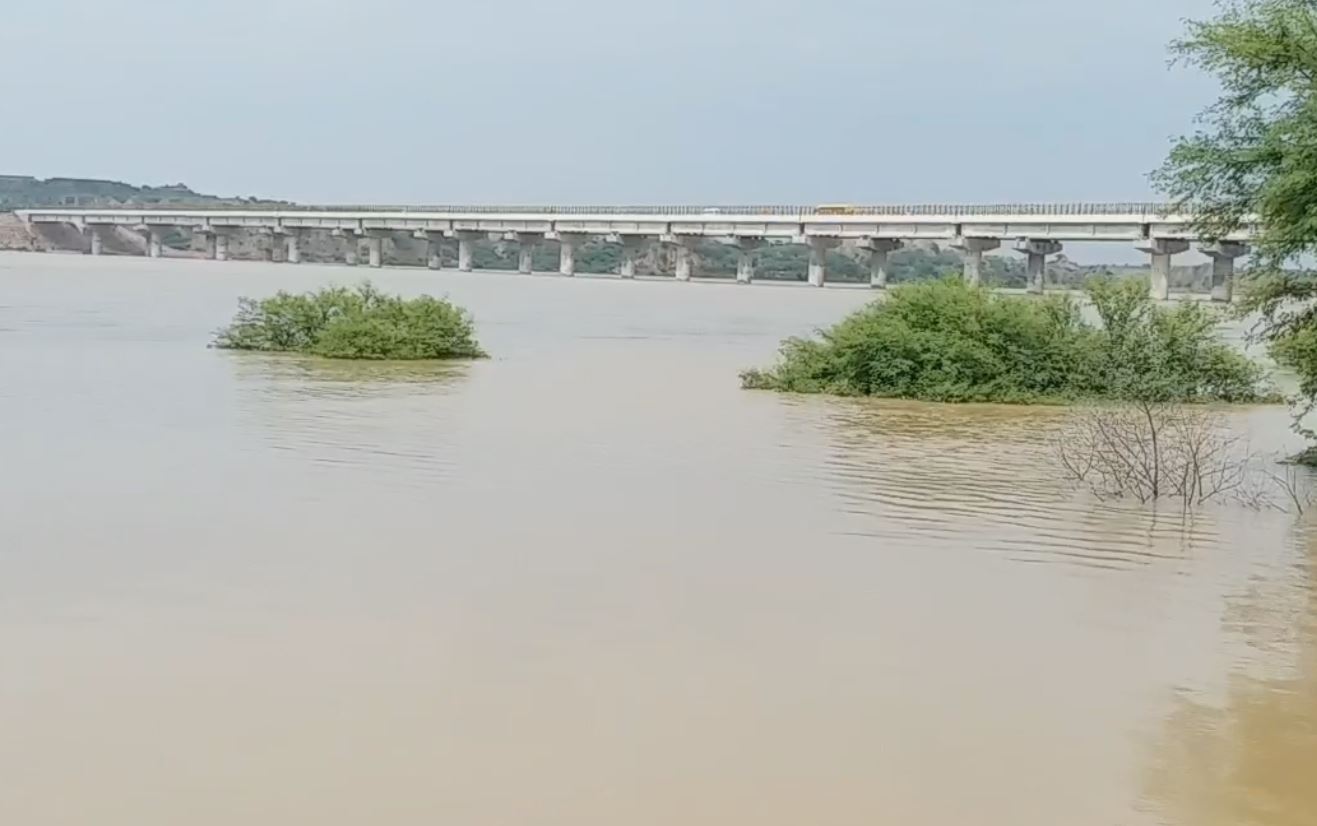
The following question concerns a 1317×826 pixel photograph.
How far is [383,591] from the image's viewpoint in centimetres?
1155

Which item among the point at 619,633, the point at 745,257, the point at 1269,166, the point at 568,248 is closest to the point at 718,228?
the point at 745,257

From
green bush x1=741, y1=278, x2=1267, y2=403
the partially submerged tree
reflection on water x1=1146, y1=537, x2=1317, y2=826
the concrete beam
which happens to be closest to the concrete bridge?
the concrete beam

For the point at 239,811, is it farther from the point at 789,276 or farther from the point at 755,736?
the point at 789,276

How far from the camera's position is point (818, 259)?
88.9m

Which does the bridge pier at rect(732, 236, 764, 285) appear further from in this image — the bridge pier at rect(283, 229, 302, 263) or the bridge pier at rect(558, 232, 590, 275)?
the bridge pier at rect(283, 229, 302, 263)

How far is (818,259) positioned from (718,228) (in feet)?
19.7

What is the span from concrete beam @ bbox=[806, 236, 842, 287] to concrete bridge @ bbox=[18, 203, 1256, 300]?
6cm

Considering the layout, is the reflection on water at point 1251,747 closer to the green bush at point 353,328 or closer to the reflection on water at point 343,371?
the reflection on water at point 343,371

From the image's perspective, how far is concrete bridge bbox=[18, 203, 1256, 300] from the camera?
66.0 metres

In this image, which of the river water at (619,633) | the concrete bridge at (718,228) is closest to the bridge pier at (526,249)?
the concrete bridge at (718,228)

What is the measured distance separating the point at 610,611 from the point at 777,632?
1.23 m

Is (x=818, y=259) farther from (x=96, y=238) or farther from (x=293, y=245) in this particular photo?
(x=96, y=238)

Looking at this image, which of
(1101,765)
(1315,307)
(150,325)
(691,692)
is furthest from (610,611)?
(150,325)

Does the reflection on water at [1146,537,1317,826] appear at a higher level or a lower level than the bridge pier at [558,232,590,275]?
lower
